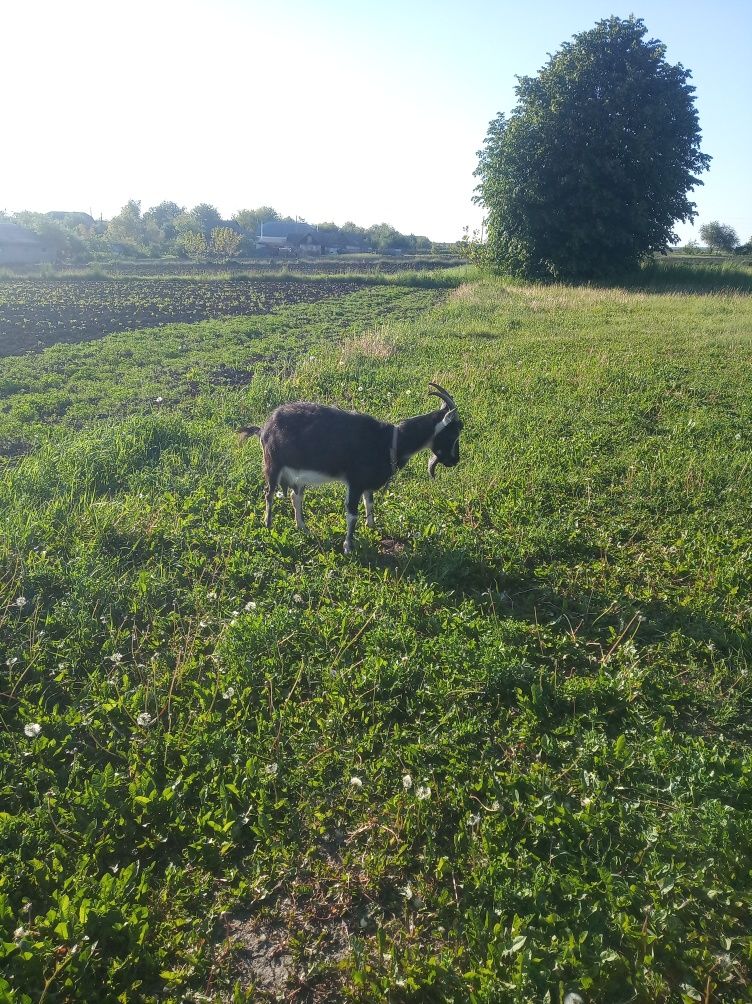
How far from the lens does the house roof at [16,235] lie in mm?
63844

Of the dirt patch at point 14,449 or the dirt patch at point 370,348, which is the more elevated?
the dirt patch at point 370,348

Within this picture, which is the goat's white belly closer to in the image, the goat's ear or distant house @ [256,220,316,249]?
the goat's ear

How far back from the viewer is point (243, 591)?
5.31 metres

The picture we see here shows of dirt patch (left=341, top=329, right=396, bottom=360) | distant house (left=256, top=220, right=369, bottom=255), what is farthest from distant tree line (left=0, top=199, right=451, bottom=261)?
dirt patch (left=341, top=329, right=396, bottom=360)

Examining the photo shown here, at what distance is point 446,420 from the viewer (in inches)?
236

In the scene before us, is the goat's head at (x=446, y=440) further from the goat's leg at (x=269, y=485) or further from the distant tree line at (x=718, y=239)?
the distant tree line at (x=718, y=239)

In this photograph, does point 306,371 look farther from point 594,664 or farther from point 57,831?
point 57,831

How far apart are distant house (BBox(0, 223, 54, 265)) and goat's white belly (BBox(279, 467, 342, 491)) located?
62.1m

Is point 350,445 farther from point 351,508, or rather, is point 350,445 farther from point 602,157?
point 602,157

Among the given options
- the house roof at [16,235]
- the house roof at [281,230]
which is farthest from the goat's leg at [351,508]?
the house roof at [281,230]

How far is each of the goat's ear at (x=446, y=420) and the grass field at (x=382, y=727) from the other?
1.01 metres

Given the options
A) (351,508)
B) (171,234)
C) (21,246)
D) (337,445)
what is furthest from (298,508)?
(171,234)

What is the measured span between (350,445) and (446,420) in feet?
3.29

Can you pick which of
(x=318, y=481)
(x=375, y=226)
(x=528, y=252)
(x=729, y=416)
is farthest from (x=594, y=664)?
(x=375, y=226)
